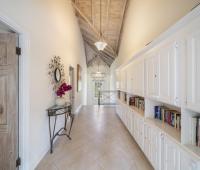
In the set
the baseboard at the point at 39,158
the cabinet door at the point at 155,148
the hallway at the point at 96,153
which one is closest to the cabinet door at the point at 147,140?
the cabinet door at the point at 155,148

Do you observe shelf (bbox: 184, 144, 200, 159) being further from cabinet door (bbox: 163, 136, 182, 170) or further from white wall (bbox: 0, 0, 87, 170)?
white wall (bbox: 0, 0, 87, 170)

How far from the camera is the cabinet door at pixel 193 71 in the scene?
1480 mm

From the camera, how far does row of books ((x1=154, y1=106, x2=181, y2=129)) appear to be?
2324mm

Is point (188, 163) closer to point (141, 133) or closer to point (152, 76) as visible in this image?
point (152, 76)

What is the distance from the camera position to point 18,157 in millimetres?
2326

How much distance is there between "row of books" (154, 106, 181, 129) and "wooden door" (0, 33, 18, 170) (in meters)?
2.41

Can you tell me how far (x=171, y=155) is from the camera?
6.19 feet

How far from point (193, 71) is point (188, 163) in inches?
36.4

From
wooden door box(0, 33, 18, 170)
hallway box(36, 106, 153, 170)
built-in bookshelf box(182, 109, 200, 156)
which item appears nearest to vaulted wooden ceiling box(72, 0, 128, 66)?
wooden door box(0, 33, 18, 170)

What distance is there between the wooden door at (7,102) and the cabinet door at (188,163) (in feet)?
7.31

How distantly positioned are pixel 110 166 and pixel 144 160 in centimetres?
69

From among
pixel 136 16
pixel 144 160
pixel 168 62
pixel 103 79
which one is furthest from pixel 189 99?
pixel 103 79

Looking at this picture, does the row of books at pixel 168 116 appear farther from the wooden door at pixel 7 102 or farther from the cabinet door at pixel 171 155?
the wooden door at pixel 7 102

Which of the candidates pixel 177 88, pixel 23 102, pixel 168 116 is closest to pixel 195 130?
pixel 177 88
